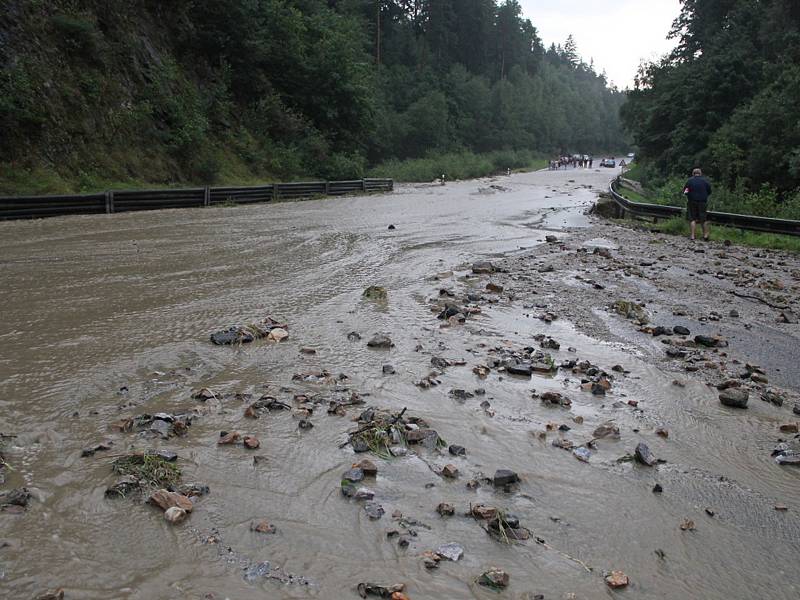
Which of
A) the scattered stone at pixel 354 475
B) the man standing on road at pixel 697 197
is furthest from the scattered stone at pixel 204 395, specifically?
the man standing on road at pixel 697 197

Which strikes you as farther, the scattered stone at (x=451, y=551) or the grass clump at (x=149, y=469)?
the grass clump at (x=149, y=469)

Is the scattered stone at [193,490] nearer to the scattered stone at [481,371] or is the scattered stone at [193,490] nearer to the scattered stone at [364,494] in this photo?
the scattered stone at [364,494]

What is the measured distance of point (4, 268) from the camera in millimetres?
11453

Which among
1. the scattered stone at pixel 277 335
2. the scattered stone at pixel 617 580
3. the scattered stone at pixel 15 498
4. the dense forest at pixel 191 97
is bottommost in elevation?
the scattered stone at pixel 617 580

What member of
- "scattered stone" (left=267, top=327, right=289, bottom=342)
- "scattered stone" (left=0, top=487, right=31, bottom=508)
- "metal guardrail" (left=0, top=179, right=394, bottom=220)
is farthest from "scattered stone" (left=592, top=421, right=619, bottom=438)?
"metal guardrail" (left=0, top=179, right=394, bottom=220)

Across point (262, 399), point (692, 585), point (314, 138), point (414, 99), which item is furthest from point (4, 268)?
point (414, 99)

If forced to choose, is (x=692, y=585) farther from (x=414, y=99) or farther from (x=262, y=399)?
(x=414, y=99)

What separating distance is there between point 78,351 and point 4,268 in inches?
231

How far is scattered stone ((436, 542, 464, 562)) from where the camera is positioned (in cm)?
367

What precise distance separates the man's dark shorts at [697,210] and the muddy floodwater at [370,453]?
8.36 m

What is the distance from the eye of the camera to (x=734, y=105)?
34.4 m

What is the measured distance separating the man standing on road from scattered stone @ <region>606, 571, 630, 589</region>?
1723 centimetres

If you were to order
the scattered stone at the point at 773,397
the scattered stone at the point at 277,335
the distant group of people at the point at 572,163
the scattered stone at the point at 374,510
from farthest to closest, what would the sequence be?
the distant group of people at the point at 572,163 → the scattered stone at the point at 277,335 → the scattered stone at the point at 773,397 → the scattered stone at the point at 374,510

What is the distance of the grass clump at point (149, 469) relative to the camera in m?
4.29
